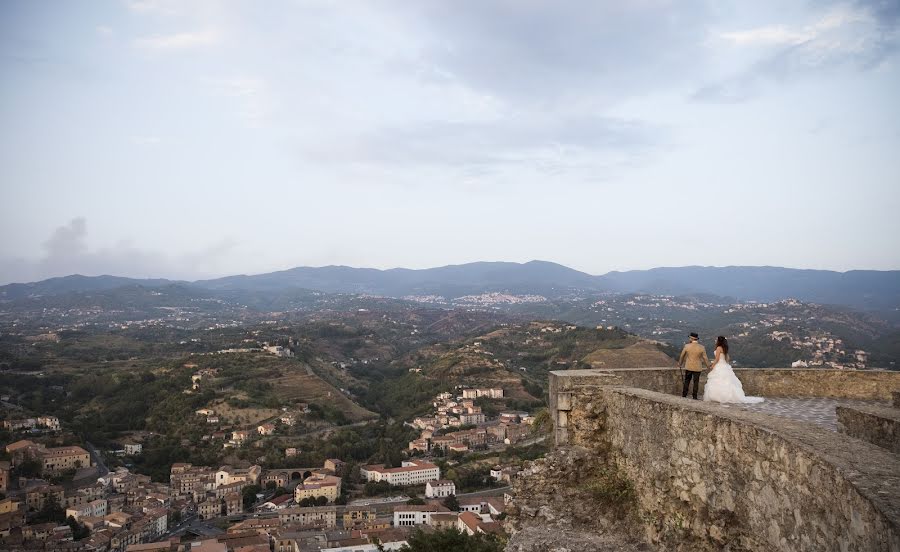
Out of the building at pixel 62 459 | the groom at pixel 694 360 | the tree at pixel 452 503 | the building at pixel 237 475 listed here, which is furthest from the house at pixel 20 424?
the groom at pixel 694 360

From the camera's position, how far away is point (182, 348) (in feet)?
329

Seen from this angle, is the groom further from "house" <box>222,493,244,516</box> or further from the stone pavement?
"house" <box>222,493,244,516</box>

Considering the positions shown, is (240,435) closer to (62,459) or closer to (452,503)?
(62,459)

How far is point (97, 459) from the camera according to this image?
5212 centimetres

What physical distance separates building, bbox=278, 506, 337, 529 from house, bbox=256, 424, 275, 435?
19.1 meters

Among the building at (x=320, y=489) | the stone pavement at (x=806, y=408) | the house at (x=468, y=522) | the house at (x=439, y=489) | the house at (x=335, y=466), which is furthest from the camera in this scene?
the house at (x=335, y=466)

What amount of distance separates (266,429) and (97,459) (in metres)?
14.9

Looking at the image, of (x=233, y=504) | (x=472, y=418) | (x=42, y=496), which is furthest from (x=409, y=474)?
(x=42, y=496)

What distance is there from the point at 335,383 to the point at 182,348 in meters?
36.2

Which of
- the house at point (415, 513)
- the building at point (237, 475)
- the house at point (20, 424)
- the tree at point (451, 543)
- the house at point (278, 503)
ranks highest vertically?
the tree at point (451, 543)

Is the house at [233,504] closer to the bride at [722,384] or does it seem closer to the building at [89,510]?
the building at [89,510]

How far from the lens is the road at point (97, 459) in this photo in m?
49.2

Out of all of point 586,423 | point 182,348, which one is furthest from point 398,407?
point 586,423

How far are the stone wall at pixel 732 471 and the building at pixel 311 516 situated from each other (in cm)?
3716
